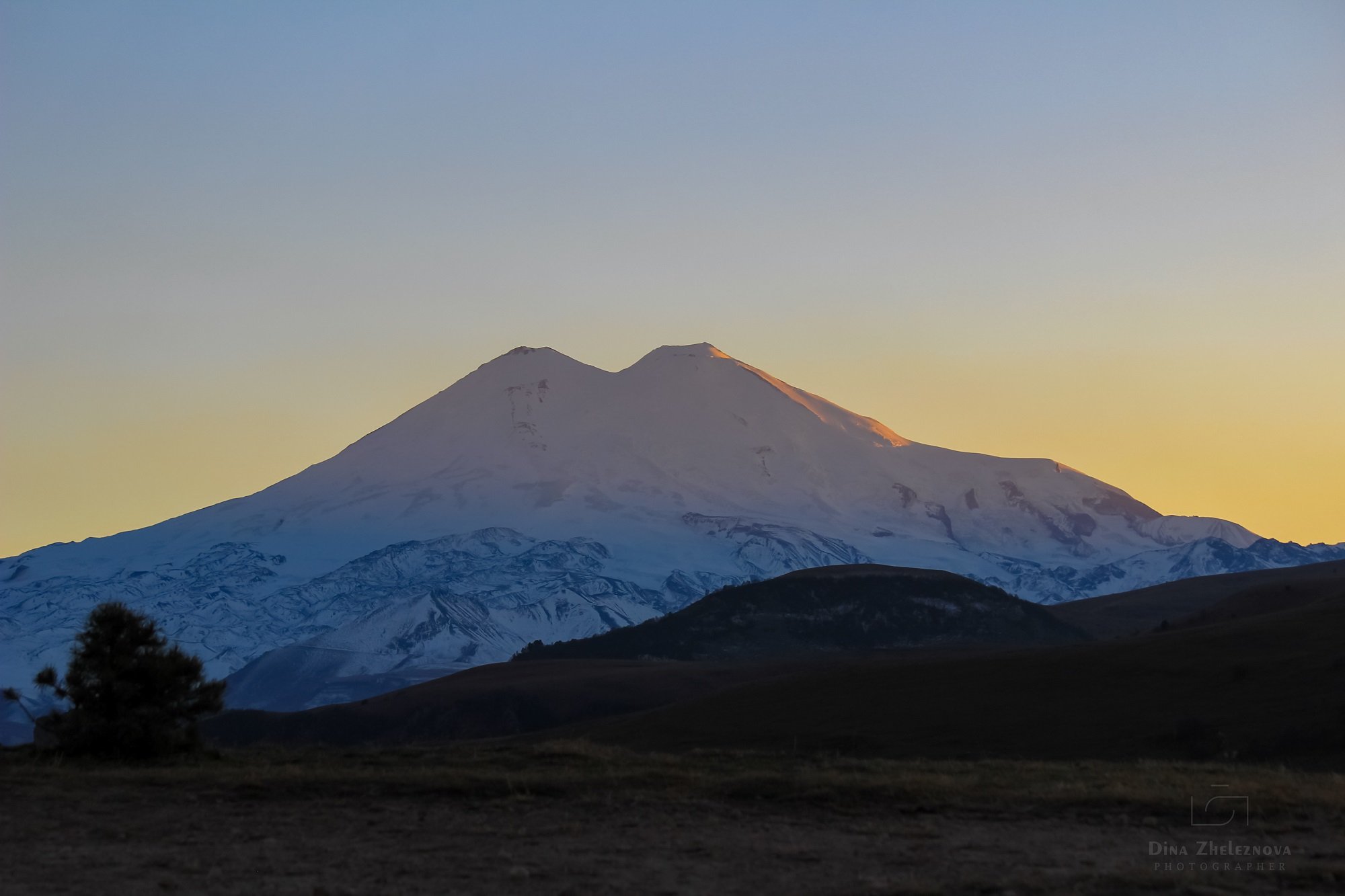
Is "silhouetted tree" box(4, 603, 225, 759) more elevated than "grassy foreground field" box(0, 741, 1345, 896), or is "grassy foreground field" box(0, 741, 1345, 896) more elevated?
"silhouetted tree" box(4, 603, 225, 759)

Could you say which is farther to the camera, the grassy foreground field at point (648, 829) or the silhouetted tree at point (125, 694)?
the silhouetted tree at point (125, 694)

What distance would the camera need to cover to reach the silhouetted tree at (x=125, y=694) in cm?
2408

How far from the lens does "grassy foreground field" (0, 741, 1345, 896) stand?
14031 millimetres

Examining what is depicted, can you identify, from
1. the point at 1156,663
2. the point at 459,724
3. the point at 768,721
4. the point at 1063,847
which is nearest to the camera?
the point at 1063,847

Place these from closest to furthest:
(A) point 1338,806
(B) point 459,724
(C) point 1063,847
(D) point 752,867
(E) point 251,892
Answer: (E) point 251,892, (D) point 752,867, (C) point 1063,847, (A) point 1338,806, (B) point 459,724

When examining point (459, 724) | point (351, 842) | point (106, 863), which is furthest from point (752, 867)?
point (459, 724)

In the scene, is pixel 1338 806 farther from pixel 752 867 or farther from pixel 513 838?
pixel 513 838

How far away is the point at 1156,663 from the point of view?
50156mm

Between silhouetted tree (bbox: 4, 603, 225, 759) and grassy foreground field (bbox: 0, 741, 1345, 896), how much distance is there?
0.99 metres

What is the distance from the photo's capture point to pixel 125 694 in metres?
24.3

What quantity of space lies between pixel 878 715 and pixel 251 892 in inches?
1559

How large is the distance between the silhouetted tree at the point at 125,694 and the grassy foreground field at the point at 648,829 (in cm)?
99

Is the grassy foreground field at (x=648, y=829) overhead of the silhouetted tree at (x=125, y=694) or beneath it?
beneath

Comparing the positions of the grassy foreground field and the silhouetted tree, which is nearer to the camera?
the grassy foreground field
